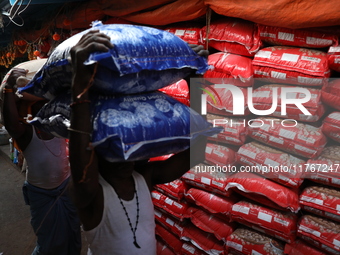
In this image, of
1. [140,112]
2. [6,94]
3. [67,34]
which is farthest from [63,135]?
[67,34]

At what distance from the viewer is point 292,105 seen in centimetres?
189

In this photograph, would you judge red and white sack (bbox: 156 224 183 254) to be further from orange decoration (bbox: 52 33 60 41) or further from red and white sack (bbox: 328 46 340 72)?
orange decoration (bbox: 52 33 60 41)

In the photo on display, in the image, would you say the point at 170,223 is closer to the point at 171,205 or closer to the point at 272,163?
the point at 171,205

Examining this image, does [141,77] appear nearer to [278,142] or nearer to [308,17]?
[308,17]

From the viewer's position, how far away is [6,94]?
2.00m

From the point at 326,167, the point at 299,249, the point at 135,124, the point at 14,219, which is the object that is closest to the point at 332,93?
the point at 326,167

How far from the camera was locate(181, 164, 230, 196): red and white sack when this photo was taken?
2297 millimetres

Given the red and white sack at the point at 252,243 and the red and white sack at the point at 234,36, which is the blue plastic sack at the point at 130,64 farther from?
the red and white sack at the point at 252,243

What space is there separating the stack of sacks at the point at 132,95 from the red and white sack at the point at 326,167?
3.04 feet

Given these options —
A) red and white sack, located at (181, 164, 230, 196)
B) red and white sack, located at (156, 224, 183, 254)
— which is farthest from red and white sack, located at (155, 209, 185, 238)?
red and white sack, located at (181, 164, 230, 196)

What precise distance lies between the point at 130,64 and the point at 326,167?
58.5 inches

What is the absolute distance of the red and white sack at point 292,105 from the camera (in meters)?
1.83

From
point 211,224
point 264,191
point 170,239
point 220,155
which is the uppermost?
point 220,155

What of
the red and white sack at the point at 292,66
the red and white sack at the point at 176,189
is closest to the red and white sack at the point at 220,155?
the red and white sack at the point at 176,189
